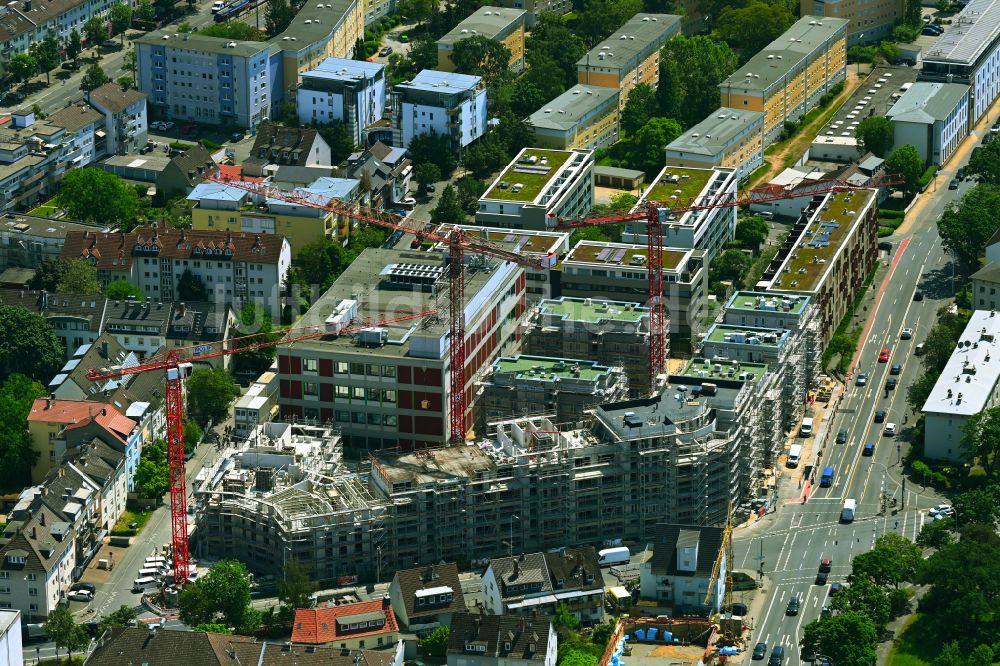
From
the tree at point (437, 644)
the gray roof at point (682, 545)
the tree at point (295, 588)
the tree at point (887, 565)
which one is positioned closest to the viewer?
the tree at point (437, 644)

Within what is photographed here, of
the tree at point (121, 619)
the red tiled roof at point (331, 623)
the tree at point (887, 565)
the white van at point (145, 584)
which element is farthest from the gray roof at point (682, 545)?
the tree at point (121, 619)

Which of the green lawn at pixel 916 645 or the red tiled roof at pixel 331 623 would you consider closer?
the red tiled roof at pixel 331 623

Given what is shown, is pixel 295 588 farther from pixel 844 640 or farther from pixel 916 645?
pixel 916 645

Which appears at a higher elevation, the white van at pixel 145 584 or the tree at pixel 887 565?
the tree at pixel 887 565

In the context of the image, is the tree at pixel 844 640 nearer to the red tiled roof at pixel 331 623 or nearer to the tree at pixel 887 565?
the tree at pixel 887 565

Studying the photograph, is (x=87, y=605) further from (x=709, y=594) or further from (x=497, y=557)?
(x=709, y=594)

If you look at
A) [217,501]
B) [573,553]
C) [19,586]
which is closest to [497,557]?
[573,553]

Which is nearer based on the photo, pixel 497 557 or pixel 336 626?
pixel 336 626
